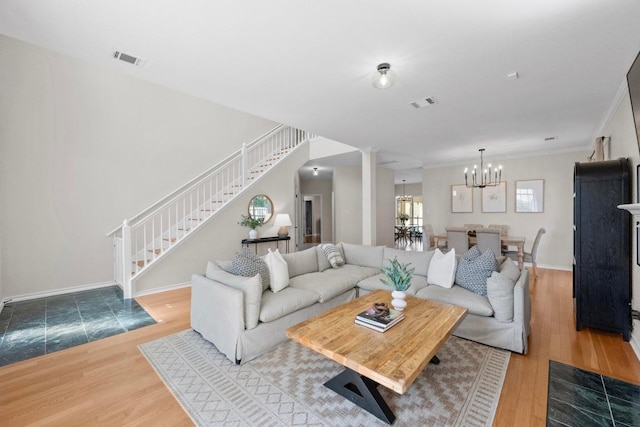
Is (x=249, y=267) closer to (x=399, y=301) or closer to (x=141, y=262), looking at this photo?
(x=399, y=301)

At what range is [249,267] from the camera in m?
2.80

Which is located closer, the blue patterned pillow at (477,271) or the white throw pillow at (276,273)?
the blue patterned pillow at (477,271)

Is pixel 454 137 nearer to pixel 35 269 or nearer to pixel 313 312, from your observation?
pixel 313 312

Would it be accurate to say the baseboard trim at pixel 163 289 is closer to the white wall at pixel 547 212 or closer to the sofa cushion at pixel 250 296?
the sofa cushion at pixel 250 296

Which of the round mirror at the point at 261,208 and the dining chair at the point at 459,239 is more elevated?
the round mirror at the point at 261,208

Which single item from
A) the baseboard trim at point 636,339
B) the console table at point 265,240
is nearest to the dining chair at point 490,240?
the baseboard trim at point 636,339

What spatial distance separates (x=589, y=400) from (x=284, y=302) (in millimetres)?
2366

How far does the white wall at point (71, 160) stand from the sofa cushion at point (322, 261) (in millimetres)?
3438

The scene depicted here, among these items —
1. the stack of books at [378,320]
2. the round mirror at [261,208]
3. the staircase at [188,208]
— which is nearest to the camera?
the stack of books at [378,320]

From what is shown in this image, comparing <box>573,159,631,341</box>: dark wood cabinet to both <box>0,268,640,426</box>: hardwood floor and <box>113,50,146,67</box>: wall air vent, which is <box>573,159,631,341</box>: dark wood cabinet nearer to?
<box>0,268,640,426</box>: hardwood floor

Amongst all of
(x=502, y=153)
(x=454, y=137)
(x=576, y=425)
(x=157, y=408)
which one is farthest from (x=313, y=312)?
(x=502, y=153)

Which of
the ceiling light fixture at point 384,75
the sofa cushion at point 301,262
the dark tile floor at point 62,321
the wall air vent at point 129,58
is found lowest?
A: the dark tile floor at point 62,321

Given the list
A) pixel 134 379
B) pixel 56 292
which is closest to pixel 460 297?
pixel 134 379

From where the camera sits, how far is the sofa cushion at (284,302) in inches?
98.7
